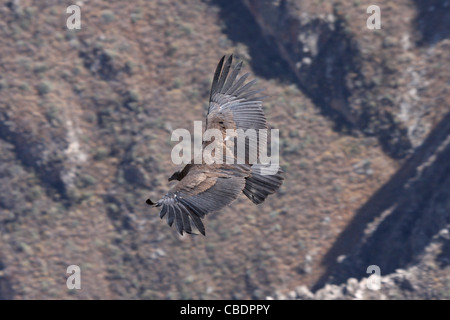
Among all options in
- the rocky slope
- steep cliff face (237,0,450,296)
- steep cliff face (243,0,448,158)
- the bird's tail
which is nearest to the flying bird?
the bird's tail

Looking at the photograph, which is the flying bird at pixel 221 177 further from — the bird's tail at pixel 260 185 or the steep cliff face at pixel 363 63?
the steep cliff face at pixel 363 63

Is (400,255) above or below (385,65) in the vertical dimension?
below

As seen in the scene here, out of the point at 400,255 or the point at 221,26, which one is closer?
the point at 400,255

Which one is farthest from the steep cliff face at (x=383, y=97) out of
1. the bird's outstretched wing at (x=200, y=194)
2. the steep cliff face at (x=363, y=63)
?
the bird's outstretched wing at (x=200, y=194)

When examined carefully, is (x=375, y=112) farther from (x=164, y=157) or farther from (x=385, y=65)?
(x=164, y=157)

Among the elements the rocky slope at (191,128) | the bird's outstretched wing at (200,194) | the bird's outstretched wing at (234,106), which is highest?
the rocky slope at (191,128)

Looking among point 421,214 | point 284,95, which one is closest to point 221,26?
point 284,95
